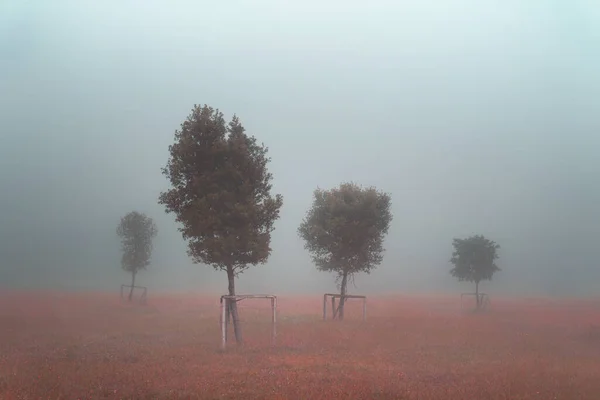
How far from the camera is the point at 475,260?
61.8 meters

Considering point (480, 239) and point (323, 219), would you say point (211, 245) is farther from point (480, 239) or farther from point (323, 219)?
point (480, 239)

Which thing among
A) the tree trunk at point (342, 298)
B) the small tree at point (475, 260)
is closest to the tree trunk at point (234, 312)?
the tree trunk at point (342, 298)

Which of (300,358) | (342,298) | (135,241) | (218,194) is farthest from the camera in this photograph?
(135,241)

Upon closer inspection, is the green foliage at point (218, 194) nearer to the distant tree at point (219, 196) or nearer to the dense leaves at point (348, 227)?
the distant tree at point (219, 196)

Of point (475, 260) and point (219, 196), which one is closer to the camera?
point (219, 196)

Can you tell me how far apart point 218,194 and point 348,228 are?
52.2 ft

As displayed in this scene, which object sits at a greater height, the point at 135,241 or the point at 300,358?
the point at 135,241

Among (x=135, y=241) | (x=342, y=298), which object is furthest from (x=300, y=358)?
(x=135, y=241)

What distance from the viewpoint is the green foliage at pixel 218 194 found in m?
27.4

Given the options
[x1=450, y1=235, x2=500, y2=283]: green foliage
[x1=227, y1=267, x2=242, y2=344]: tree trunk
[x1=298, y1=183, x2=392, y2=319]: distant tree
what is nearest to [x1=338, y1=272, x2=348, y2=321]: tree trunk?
[x1=298, y1=183, x2=392, y2=319]: distant tree

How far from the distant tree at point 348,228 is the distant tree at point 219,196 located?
12659mm

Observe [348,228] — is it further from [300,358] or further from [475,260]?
[475,260]

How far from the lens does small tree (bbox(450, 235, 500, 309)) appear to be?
2432 inches

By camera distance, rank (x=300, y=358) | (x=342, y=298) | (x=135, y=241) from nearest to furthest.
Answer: (x=300, y=358) → (x=342, y=298) → (x=135, y=241)
